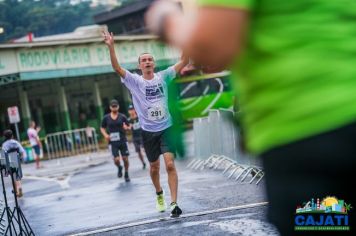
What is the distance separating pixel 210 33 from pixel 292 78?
25 centimetres

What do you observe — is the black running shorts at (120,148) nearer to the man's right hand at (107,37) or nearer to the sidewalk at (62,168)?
the sidewalk at (62,168)

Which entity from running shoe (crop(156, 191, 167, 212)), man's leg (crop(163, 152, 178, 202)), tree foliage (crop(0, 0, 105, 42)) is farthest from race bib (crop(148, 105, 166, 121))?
tree foliage (crop(0, 0, 105, 42))

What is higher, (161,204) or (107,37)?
(107,37)

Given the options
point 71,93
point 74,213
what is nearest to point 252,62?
point 74,213

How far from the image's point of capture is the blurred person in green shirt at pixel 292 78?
1.57 meters

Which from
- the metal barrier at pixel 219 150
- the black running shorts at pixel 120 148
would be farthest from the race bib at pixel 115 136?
the metal barrier at pixel 219 150

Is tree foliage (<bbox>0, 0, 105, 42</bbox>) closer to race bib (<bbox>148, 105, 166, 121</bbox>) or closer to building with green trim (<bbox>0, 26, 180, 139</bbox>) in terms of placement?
building with green trim (<bbox>0, 26, 180, 139</bbox>)

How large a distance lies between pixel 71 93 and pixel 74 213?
3073 centimetres

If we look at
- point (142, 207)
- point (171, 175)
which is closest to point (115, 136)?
point (142, 207)

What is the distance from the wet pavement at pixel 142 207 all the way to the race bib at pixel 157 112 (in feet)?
3.92

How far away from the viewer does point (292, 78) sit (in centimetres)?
162

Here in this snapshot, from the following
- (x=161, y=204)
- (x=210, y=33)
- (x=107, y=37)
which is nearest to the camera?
(x=210, y=33)

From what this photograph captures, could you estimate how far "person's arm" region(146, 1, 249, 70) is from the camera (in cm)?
154

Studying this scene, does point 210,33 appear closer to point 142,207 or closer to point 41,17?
point 142,207
